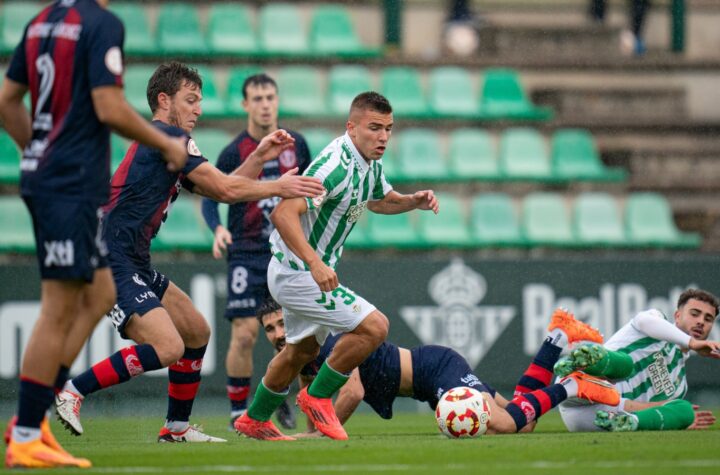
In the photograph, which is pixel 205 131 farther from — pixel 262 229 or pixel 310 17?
pixel 262 229

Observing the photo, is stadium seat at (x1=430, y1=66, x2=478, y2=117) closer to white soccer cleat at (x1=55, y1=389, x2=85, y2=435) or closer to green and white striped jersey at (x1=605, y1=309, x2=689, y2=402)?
green and white striped jersey at (x1=605, y1=309, x2=689, y2=402)

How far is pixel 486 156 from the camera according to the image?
15.6 metres

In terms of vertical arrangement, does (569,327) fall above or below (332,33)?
below

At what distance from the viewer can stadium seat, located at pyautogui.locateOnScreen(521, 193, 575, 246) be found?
1503 cm

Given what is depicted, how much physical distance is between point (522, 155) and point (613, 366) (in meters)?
8.03

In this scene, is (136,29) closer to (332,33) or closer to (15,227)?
(332,33)

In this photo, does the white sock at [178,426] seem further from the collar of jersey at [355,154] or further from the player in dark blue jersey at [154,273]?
the collar of jersey at [355,154]

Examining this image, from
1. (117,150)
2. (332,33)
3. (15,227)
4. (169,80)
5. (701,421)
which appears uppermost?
(332,33)

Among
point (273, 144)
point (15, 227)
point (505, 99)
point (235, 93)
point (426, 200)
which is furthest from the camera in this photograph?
point (505, 99)

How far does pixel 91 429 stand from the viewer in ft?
31.2

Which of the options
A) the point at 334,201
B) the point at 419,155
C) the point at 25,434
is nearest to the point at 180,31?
the point at 419,155

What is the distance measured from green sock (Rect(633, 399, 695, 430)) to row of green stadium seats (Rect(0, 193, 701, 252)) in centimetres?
611

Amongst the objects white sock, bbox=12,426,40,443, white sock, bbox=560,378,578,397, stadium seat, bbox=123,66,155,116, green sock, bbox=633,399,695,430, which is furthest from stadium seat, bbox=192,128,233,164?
white sock, bbox=12,426,40,443

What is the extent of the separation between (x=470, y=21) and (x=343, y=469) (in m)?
13.1
